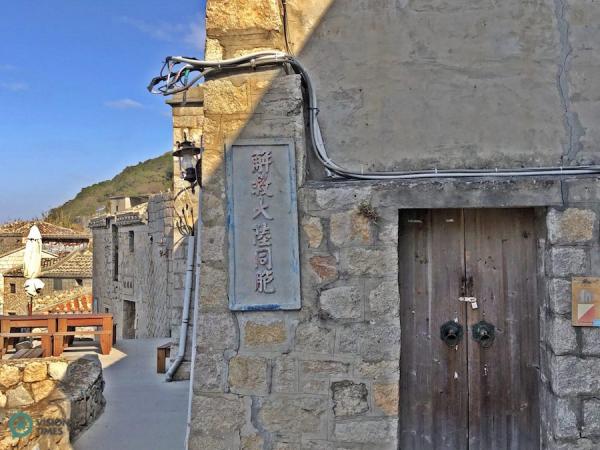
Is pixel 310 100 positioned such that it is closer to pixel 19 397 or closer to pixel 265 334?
pixel 265 334

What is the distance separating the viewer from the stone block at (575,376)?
2701 millimetres

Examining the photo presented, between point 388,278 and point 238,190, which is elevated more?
point 238,190

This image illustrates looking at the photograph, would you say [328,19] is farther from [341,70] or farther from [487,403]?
[487,403]

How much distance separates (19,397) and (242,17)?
462cm

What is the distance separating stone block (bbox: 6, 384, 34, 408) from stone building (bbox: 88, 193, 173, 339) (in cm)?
324

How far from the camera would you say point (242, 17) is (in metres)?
3.01

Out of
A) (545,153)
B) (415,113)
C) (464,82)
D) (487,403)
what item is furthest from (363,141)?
(487,403)

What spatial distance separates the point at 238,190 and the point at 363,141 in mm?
804

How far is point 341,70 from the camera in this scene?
3141 millimetres

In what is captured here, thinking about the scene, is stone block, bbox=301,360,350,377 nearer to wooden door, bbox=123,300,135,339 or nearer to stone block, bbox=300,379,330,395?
stone block, bbox=300,379,330,395

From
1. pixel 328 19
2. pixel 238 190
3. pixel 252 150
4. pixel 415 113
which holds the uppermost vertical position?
pixel 328 19

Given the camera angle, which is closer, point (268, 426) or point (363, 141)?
point (268, 426)

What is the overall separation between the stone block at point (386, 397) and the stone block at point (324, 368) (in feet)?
0.60

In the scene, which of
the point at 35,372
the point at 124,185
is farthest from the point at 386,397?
the point at 124,185
